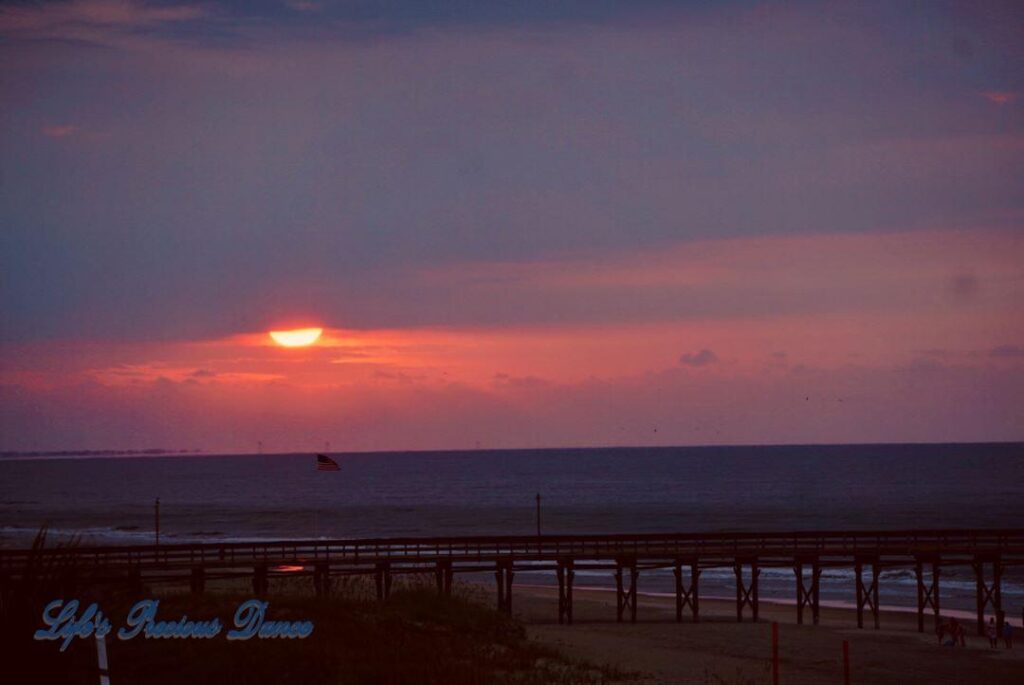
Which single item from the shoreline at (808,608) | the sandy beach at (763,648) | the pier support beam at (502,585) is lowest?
the shoreline at (808,608)

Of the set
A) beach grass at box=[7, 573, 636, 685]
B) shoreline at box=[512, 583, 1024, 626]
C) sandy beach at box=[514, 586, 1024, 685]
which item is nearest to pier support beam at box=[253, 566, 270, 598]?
beach grass at box=[7, 573, 636, 685]

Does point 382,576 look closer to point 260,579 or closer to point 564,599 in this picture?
point 260,579

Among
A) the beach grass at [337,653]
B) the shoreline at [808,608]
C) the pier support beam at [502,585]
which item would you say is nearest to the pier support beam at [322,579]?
the pier support beam at [502,585]

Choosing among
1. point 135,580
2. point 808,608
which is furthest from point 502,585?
point 808,608

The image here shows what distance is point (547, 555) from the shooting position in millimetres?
47969

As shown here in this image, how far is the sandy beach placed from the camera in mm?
34188

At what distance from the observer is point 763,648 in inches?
1565

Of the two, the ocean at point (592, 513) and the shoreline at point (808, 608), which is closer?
the shoreline at point (808, 608)

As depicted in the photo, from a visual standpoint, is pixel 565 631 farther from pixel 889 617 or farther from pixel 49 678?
pixel 49 678

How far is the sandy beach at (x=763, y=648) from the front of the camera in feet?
112

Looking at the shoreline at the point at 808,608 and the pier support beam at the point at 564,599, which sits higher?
the pier support beam at the point at 564,599

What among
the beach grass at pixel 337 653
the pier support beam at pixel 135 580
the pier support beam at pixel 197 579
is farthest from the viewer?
the pier support beam at pixel 197 579

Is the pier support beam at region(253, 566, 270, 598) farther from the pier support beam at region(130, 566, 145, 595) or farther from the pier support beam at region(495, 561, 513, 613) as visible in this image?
the pier support beam at region(495, 561, 513, 613)

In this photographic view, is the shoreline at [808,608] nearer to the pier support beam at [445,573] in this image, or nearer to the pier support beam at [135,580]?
the pier support beam at [445,573]
